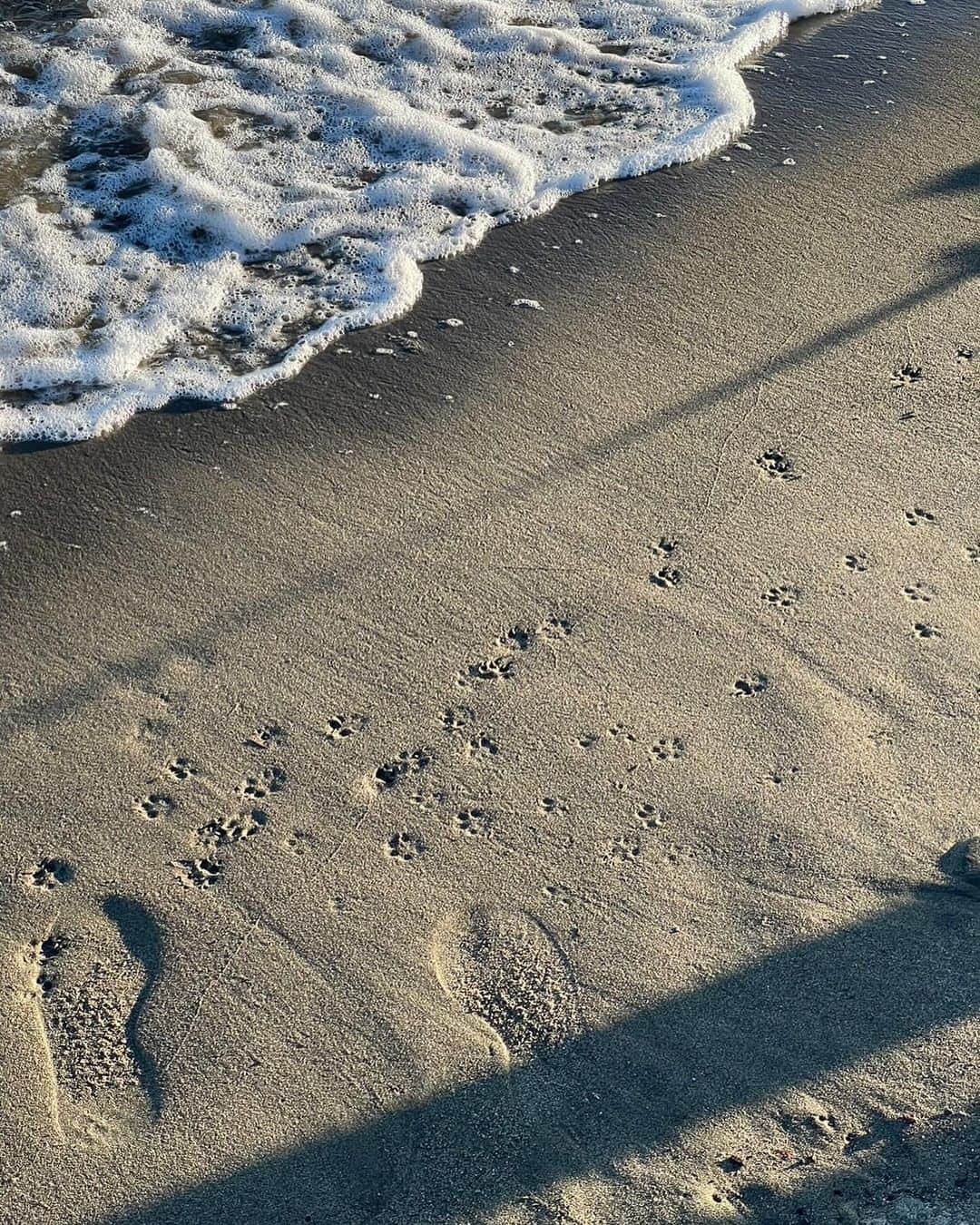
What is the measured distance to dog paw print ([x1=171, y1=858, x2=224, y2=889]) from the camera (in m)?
2.84

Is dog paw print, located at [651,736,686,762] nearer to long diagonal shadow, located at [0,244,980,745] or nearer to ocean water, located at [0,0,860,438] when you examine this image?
long diagonal shadow, located at [0,244,980,745]

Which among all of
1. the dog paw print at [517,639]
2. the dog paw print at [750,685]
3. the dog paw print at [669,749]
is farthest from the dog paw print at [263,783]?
the dog paw print at [750,685]

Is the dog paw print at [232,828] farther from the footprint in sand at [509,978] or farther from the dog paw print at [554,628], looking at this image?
the dog paw print at [554,628]

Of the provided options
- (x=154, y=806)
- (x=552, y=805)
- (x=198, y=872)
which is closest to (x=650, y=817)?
(x=552, y=805)

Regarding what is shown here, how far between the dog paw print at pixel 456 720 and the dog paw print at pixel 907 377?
192cm

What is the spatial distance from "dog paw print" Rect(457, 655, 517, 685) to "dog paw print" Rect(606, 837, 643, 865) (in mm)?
555

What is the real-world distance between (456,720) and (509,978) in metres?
0.71

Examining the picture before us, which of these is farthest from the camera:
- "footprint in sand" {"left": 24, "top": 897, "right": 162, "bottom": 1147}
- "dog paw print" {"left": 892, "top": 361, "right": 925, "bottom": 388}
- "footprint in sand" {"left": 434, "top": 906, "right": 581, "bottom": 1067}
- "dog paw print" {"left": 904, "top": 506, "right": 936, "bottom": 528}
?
"dog paw print" {"left": 892, "top": 361, "right": 925, "bottom": 388}

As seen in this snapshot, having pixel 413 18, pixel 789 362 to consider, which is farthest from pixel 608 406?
pixel 413 18

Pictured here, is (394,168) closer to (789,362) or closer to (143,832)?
(789,362)

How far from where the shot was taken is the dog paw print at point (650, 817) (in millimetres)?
2945

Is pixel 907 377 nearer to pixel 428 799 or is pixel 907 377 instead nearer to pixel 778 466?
pixel 778 466

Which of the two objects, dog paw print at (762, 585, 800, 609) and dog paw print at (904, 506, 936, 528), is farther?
dog paw print at (904, 506, 936, 528)

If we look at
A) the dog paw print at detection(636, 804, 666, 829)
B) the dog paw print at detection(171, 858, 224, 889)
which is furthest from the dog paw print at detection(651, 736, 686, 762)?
the dog paw print at detection(171, 858, 224, 889)
